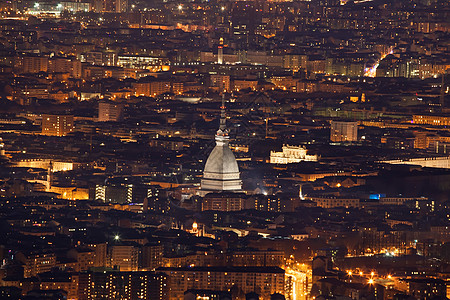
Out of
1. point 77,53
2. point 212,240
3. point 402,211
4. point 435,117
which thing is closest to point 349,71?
point 77,53

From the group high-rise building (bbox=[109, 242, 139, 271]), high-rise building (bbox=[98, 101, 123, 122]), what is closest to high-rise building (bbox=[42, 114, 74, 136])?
high-rise building (bbox=[98, 101, 123, 122])

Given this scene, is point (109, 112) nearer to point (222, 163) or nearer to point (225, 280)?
point (222, 163)

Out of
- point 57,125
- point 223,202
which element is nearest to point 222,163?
point 223,202

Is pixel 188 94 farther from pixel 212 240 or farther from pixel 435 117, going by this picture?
pixel 212 240

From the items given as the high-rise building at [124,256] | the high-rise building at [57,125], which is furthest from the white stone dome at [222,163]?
the high-rise building at [57,125]

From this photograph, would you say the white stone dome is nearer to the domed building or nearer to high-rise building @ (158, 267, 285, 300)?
the domed building

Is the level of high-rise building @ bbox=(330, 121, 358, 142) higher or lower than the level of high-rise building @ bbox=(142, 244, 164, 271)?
lower
